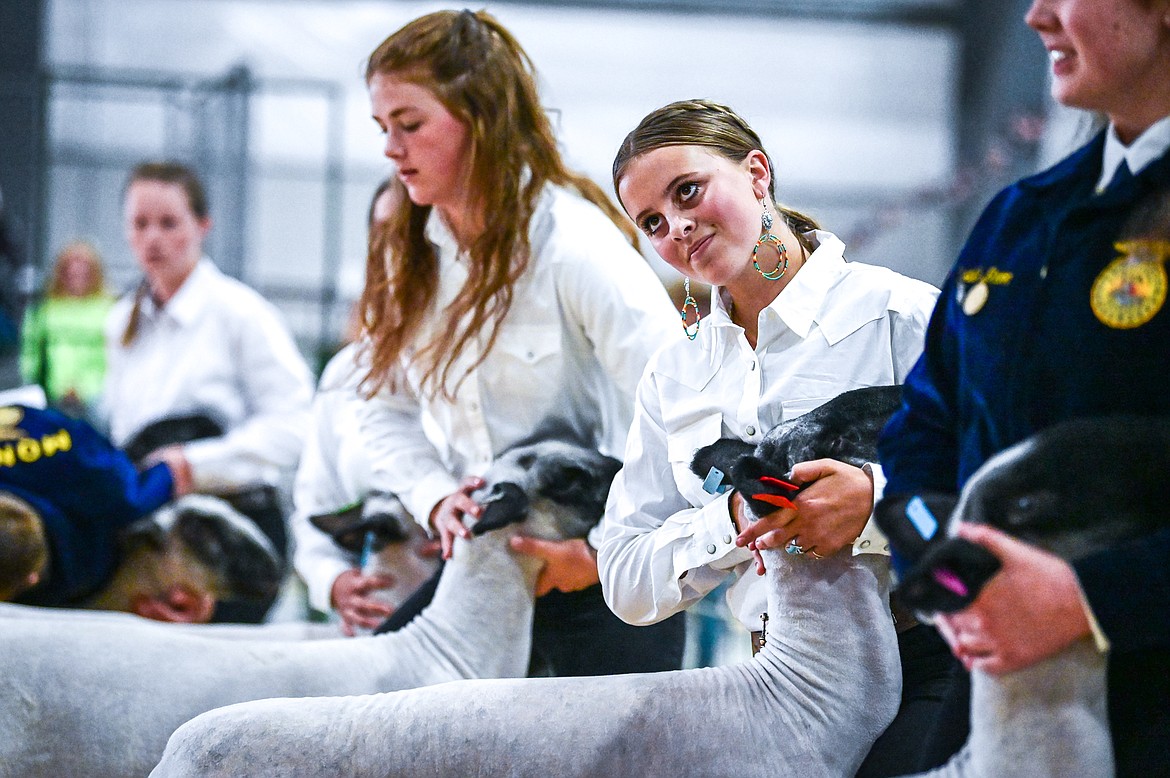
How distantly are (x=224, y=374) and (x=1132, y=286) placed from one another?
9.38 feet

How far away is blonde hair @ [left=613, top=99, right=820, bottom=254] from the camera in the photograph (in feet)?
5.84

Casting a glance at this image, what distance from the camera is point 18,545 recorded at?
8.39ft

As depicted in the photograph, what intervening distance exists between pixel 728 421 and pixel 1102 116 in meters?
0.62

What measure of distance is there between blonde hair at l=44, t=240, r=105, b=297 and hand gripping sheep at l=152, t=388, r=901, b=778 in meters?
4.17

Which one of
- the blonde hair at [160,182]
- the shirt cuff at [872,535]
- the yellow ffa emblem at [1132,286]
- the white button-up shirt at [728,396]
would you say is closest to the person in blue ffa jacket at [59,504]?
the blonde hair at [160,182]

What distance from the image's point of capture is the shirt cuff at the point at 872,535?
61.9 inches

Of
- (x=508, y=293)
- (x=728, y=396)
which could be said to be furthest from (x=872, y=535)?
(x=508, y=293)

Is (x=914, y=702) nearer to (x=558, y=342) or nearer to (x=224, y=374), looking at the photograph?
(x=558, y=342)

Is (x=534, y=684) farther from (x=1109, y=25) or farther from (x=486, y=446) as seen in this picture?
(x=1109, y=25)

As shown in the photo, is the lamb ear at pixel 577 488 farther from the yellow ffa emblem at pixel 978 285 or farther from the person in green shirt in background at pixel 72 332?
the person in green shirt in background at pixel 72 332

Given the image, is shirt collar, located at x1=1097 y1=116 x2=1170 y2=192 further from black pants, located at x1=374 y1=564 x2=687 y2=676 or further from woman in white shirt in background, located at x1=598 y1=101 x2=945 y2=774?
black pants, located at x1=374 y1=564 x2=687 y2=676

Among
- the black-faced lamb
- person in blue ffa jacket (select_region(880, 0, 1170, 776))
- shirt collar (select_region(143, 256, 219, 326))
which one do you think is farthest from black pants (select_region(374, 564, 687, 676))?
shirt collar (select_region(143, 256, 219, 326))

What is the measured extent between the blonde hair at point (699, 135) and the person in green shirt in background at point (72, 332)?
3366 millimetres

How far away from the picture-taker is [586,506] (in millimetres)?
2166
